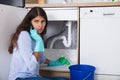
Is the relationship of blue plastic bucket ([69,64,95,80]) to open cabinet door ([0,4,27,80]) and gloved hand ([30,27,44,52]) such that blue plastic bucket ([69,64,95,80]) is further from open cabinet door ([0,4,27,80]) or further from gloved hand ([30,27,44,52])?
open cabinet door ([0,4,27,80])

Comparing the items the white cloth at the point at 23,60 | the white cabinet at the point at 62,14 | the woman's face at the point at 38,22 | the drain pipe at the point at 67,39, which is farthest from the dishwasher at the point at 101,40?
the white cloth at the point at 23,60

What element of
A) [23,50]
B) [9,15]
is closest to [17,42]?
[23,50]

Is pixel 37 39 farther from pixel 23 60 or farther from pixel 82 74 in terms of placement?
pixel 82 74

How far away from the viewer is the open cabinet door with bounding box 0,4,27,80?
4.91ft

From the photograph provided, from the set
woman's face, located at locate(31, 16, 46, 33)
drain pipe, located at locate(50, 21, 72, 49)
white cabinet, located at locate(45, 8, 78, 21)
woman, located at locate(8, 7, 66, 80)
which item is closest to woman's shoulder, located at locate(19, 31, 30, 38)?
woman, located at locate(8, 7, 66, 80)

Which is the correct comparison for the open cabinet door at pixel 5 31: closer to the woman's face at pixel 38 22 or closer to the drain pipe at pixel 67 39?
the woman's face at pixel 38 22

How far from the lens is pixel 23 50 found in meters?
1.47

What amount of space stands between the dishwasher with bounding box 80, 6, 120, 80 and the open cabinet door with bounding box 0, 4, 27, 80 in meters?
0.59

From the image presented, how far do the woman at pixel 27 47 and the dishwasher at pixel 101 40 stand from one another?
0.41 metres

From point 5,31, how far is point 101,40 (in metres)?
0.81

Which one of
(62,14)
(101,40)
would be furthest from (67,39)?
(101,40)

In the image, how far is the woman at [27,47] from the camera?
1.48m

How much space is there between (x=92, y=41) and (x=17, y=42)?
65 cm

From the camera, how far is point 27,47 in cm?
148
